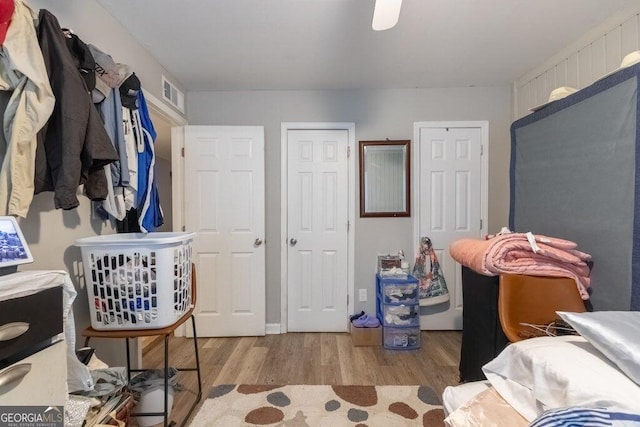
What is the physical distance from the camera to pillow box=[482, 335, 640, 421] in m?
0.72

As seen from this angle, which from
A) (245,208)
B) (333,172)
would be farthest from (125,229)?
(333,172)

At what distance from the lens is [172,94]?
254 centimetres

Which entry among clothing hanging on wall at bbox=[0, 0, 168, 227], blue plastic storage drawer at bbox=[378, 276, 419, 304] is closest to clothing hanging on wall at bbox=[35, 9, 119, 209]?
clothing hanging on wall at bbox=[0, 0, 168, 227]

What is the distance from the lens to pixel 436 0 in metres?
1.64

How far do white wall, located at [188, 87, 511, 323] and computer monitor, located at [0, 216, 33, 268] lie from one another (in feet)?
6.54

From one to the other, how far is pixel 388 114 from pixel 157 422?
293 cm

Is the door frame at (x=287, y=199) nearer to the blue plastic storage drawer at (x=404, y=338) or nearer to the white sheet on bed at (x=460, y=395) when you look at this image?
the blue plastic storage drawer at (x=404, y=338)

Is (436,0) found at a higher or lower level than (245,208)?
higher

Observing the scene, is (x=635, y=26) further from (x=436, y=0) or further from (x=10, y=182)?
(x=10, y=182)

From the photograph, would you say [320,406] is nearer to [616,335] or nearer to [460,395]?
[460,395]

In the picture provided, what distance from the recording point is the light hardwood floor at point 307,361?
2.04 meters

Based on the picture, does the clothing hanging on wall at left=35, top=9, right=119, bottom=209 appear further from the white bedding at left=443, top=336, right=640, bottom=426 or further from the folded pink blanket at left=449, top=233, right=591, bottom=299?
the folded pink blanket at left=449, top=233, right=591, bottom=299

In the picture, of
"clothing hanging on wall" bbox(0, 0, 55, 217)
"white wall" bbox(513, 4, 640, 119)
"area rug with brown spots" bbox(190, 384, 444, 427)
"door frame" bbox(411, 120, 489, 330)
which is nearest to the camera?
"clothing hanging on wall" bbox(0, 0, 55, 217)

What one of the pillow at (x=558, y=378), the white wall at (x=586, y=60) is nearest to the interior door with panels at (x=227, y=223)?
the pillow at (x=558, y=378)
